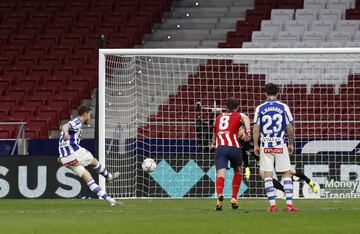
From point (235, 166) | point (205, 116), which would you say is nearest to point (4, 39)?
point (205, 116)

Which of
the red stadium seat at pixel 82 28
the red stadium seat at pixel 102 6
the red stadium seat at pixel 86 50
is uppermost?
the red stadium seat at pixel 102 6

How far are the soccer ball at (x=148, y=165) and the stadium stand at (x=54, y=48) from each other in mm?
6934

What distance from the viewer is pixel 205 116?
25578mm

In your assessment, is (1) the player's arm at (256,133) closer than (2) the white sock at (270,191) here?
No

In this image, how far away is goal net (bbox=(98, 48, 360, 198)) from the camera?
2444 cm

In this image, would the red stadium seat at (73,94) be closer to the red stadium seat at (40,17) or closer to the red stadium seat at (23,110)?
the red stadium seat at (23,110)

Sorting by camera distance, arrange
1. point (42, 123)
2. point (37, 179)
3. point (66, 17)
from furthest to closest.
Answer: point (66, 17) → point (42, 123) → point (37, 179)

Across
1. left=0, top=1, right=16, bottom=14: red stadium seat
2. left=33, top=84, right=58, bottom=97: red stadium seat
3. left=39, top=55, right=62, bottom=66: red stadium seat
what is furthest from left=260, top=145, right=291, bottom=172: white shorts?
left=0, top=1, right=16, bottom=14: red stadium seat

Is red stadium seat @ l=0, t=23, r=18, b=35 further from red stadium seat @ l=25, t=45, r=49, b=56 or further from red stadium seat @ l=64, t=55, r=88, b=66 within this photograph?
red stadium seat @ l=64, t=55, r=88, b=66

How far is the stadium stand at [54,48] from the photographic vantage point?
105ft

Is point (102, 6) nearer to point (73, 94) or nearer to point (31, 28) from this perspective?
point (31, 28)

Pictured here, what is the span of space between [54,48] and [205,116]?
10.5 m

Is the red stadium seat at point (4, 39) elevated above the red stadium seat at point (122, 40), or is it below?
above

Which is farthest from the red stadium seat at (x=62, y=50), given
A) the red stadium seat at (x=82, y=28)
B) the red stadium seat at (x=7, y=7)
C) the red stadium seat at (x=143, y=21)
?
the red stadium seat at (x=7, y=7)
